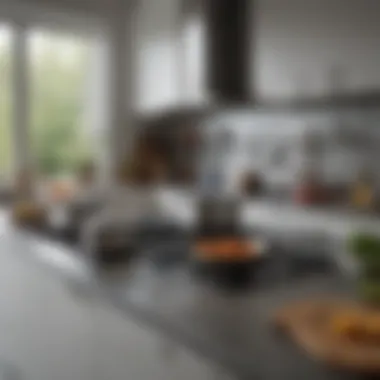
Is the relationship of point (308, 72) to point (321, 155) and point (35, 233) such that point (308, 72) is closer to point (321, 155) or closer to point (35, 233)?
point (321, 155)

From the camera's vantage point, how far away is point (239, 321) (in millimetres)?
790

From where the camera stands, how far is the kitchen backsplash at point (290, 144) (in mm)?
1739

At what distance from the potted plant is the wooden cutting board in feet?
0.09

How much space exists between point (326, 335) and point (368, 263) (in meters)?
0.24

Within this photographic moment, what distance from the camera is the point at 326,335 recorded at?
69 centimetres

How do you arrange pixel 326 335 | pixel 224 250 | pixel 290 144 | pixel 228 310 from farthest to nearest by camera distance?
pixel 290 144, pixel 224 250, pixel 228 310, pixel 326 335

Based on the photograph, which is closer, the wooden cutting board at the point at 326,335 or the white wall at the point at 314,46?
the wooden cutting board at the point at 326,335

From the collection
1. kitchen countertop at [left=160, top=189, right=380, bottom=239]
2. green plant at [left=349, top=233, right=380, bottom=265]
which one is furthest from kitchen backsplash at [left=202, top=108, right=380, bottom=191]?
green plant at [left=349, top=233, right=380, bottom=265]

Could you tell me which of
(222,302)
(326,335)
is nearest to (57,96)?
(222,302)

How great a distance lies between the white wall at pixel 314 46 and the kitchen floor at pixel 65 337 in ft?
2.55

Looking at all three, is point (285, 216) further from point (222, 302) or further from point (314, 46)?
point (222, 302)

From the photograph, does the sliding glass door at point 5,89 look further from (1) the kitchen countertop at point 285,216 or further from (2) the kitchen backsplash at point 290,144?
Result: (2) the kitchen backsplash at point 290,144

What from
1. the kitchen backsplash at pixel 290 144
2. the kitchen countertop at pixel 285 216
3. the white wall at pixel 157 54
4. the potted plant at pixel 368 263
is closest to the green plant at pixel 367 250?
the potted plant at pixel 368 263

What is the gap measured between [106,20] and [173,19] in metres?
0.42
